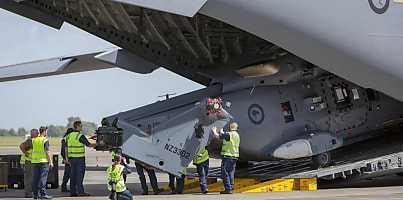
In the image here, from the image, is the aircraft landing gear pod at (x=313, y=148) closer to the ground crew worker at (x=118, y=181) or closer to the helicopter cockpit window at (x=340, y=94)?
the helicopter cockpit window at (x=340, y=94)

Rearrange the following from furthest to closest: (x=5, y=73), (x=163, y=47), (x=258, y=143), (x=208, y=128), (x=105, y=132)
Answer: (x=5, y=73)
(x=163, y=47)
(x=258, y=143)
(x=208, y=128)
(x=105, y=132)

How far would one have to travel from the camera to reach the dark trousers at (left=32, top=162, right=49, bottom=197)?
42.9 feet

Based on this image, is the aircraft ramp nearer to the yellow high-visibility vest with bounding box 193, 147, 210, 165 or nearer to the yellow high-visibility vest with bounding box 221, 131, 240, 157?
the yellow high-visibility vest with bounding box 193, 147, 210, 165

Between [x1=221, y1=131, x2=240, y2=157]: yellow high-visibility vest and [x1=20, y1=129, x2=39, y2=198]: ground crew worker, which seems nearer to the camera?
[x1=221, y1=131, x2=240, y2=157]: yellow high-visibility vest

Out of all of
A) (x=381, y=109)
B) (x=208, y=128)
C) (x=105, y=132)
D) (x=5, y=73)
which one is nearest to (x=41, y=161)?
(x=105, y=132)

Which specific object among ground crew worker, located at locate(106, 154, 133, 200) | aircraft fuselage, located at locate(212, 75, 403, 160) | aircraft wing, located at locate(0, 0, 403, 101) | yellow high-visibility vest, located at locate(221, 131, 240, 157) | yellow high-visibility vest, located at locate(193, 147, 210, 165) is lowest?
ground crew worker, located at locate(106, 154, 133, 200)

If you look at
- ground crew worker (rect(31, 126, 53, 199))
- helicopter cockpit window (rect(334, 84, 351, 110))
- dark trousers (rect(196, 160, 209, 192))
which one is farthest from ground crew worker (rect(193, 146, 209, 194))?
helicopter cockpit window (rect(334, 84, 351, 110))

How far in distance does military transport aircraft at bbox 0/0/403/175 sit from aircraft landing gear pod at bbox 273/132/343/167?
3 cm

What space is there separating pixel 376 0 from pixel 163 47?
6134 mm

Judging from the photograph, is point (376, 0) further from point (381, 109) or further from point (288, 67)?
point (381, 109)

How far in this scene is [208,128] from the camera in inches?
566

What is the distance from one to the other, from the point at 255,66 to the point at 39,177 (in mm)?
6346

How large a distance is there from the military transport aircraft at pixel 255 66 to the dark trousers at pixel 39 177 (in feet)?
4.79

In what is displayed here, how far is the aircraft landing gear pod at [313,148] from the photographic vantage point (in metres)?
15.4
